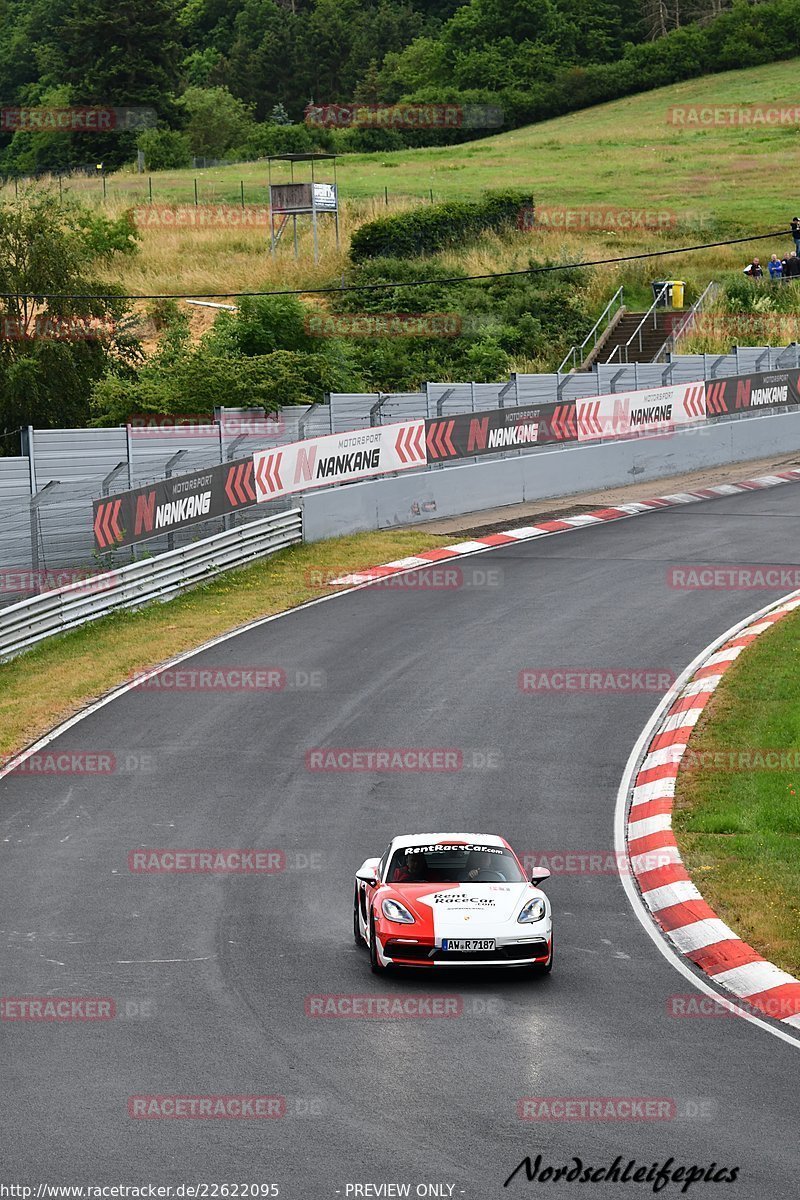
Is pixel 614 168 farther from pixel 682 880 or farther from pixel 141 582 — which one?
pixel 682 880

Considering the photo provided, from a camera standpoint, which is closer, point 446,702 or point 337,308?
point 446,702

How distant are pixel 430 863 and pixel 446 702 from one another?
306 inches

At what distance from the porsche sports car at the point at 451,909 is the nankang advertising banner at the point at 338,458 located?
17.7 metres

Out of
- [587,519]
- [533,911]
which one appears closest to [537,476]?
[587,519]

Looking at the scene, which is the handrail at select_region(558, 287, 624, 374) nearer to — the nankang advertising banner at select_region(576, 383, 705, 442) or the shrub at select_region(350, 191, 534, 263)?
the nankang advertising banner at select_region(576, 383, 705, 442)

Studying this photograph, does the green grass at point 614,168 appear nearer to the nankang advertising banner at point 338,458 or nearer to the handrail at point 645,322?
the handrail at point 645,322

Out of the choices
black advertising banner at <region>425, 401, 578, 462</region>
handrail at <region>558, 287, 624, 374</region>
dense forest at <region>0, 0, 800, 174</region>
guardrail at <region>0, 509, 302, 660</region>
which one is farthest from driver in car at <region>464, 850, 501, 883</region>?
dense forest at <region>0, 0, 800, 174</region>

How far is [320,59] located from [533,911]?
137 meters

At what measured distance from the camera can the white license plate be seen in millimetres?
12014

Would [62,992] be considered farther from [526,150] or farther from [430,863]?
[526,150]

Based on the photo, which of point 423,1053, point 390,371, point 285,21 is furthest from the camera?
point 285,21

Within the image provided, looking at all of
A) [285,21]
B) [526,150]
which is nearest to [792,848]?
[526,150]

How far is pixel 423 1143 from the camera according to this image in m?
8.99

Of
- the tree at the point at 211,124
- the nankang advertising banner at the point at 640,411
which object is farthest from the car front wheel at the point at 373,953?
the tree at the point at 211,124
